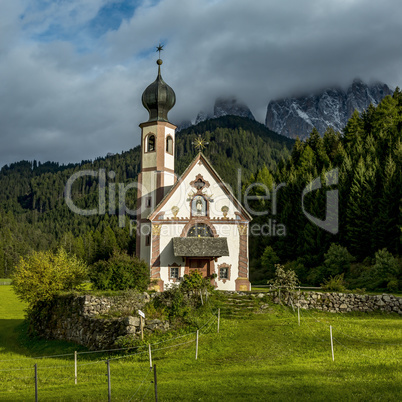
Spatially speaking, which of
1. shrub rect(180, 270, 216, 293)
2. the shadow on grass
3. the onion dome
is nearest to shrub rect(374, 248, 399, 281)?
shrub rect(180, 270, 216, 293)

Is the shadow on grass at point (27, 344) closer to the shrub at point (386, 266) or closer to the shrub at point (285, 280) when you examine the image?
the shrub at point (285, 280)

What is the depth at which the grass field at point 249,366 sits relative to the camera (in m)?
13.8

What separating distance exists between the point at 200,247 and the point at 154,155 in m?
10.6

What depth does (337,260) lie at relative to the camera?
156 feet

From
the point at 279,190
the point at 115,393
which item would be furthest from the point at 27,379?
the point at 279,190

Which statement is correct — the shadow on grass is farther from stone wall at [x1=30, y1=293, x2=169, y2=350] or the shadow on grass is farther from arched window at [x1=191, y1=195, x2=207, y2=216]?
arched window at [x1=191, y1=195, x2=207, y2=216]

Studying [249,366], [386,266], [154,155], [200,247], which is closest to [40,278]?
[200,247]

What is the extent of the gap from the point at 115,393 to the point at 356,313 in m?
19.1

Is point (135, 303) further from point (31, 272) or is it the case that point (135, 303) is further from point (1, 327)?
point (1, 327)

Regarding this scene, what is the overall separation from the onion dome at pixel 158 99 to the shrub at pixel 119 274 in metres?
17.4

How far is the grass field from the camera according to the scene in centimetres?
1380

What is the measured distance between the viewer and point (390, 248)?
46531mm

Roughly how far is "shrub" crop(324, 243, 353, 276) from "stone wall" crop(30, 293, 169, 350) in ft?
83.5

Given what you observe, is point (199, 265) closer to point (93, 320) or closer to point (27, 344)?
point (93, 320)
